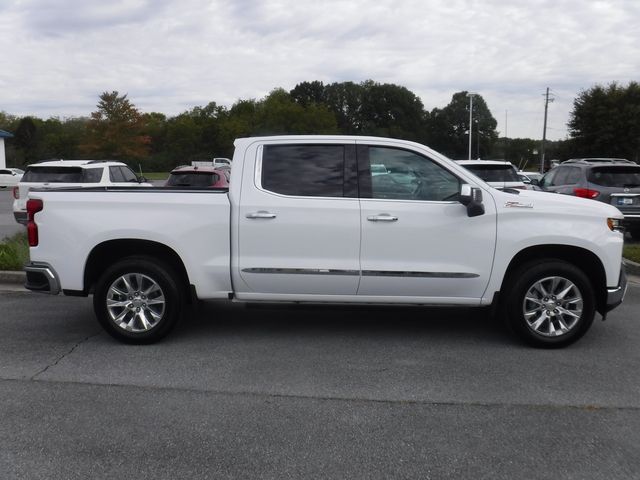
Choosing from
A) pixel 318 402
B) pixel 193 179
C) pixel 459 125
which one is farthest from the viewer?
pixel 459 125

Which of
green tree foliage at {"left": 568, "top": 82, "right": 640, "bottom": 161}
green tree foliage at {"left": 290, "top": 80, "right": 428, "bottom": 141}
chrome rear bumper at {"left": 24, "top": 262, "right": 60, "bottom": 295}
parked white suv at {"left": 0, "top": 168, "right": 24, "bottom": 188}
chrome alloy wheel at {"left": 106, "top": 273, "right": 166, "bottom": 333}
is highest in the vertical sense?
green tree foliage at {"left": 290, "top": 80, "right": 428, "bottom": 141}

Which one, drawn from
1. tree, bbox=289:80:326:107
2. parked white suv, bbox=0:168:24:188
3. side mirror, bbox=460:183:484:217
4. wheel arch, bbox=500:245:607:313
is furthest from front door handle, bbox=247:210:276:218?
tree, bbox=289:80:326:107

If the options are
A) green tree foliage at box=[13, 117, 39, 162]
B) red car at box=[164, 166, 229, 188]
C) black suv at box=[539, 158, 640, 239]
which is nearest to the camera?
black suv at box=[539, 158, 640, 239]

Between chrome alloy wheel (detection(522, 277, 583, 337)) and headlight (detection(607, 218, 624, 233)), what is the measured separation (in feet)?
2.12

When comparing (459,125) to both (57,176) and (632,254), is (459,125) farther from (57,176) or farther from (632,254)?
(632,254)

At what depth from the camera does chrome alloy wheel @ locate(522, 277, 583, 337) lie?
5.73 meters

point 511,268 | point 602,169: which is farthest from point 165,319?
point 602,169

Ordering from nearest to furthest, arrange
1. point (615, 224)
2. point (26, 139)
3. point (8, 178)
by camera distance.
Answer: point (615, 224), point (8, 178), point (26, 139)

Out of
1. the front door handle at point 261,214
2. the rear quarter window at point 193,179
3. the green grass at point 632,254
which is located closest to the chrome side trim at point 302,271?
the front door handle at point 261,214

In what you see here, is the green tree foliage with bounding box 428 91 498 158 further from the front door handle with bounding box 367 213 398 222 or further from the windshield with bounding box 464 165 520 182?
the front door handle with bounding box 367 213 398 222

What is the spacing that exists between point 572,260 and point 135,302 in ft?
13.3

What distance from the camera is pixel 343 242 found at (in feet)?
18.7

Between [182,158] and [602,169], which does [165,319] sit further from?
[182,158]

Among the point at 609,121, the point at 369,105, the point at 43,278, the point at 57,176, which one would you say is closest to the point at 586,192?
the point at 43,278
